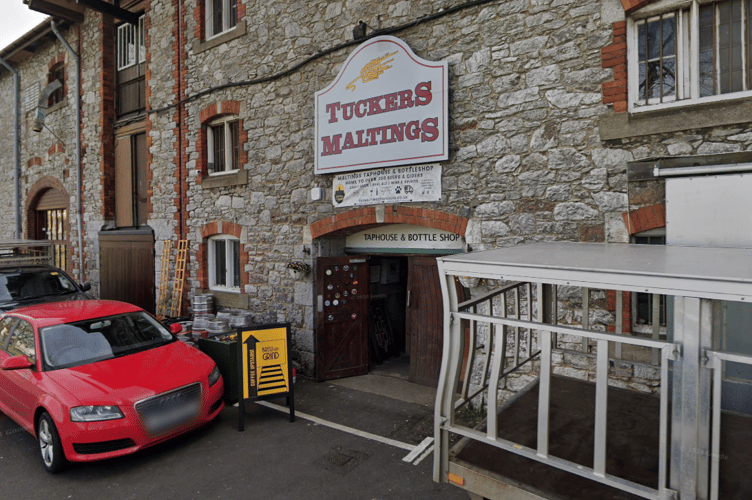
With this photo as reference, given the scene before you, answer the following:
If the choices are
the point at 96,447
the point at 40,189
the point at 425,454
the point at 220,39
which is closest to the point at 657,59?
the point at 425,454

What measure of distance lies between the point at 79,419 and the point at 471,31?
20.8 feet

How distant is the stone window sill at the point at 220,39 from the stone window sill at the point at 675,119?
673 cm

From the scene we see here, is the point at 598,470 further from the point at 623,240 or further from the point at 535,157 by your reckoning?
the point at 535,157

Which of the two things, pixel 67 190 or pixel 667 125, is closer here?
pixel 667 125

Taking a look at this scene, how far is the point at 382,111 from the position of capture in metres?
6.64

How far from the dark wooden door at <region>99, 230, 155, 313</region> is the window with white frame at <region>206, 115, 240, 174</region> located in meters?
2.55

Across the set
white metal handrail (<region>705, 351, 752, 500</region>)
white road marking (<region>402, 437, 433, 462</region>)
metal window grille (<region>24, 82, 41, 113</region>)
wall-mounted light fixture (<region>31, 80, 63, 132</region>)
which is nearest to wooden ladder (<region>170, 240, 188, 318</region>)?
white road marking (<region>402, 437, 433, 462</region>)

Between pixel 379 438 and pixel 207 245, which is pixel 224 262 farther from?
pixel 379 438

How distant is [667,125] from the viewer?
465cm

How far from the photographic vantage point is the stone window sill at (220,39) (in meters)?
8.53

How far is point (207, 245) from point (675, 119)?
8282 mm

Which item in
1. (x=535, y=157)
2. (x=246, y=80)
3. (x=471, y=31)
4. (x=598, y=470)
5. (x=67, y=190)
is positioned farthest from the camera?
(x=67, y=190)

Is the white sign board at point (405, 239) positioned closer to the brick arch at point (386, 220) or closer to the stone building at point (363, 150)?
the stone building at point (363, 150)

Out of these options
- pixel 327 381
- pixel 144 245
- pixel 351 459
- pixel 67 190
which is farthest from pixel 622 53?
pixel 67 190
